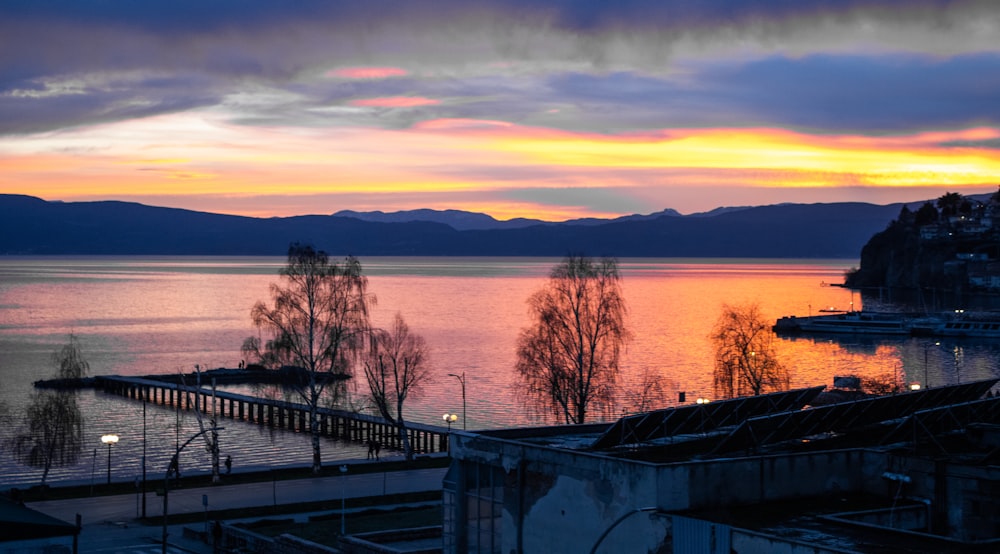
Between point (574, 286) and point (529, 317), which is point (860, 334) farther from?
point (574, 286)

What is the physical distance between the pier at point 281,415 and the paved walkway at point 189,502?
1250 centimetres

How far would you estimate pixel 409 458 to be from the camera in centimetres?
5534

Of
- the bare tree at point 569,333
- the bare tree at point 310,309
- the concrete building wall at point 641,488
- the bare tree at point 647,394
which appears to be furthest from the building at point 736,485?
the bare tree at point 647,394

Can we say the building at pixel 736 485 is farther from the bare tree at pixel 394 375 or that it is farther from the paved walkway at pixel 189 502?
the bare tree at pixel 394 375

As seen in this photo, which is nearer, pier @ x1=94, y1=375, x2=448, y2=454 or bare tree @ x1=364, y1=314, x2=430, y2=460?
bare tree @ x1=364, y1=314, x2=430, y2=460

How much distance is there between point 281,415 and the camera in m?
83.7

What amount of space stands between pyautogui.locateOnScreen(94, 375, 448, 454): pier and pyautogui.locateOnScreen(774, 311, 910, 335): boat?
310 feet

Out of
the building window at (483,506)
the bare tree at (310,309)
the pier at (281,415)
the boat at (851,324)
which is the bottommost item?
the pier at (281,415)

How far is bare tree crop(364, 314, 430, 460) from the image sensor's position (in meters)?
63.8

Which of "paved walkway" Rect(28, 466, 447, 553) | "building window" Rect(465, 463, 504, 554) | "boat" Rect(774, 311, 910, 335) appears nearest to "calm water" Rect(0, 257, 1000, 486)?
"boat" Rect(774, 311, 910, 335)

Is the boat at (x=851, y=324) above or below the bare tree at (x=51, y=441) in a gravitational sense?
above

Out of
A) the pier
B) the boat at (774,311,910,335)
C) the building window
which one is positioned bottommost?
the pier

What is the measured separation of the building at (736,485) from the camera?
2277cm

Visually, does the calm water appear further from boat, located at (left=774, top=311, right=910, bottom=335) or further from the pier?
boat, located at (left=774, top=311, right=910, bottom=335)
